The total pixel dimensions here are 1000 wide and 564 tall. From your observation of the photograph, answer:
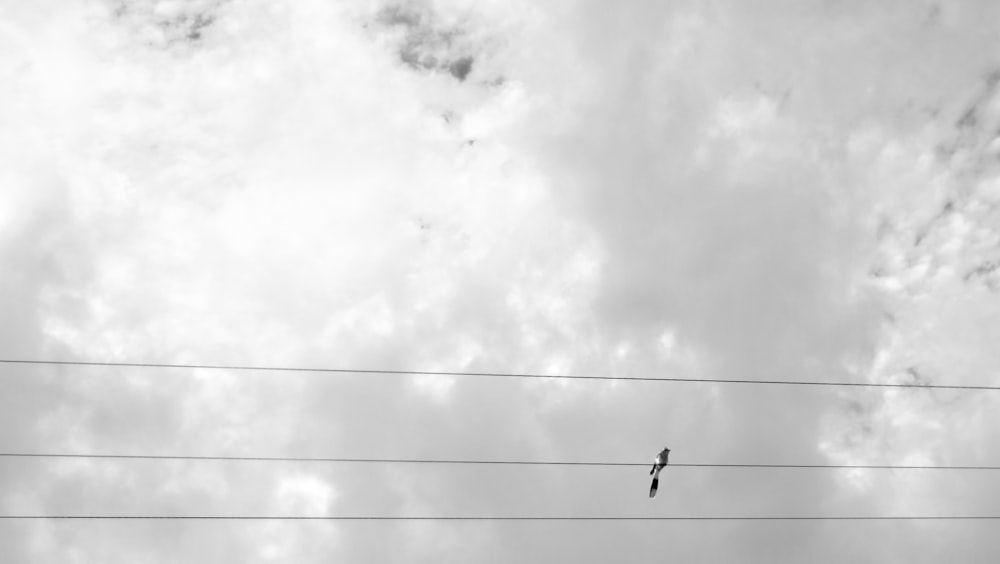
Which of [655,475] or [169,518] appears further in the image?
[655,475]

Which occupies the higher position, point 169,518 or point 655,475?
point 655,475

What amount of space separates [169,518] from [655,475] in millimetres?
29902

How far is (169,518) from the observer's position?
43625 mm

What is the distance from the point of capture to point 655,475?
2125 inches
